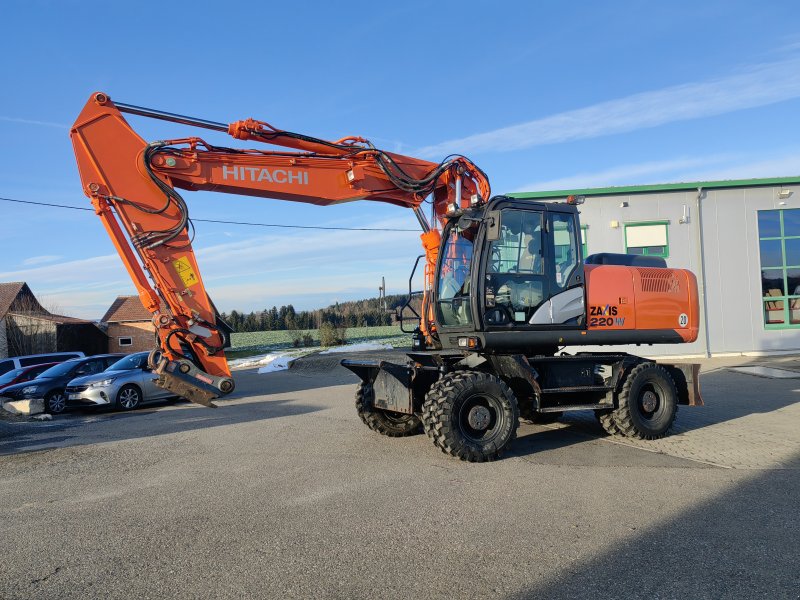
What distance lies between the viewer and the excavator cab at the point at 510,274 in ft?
26.5

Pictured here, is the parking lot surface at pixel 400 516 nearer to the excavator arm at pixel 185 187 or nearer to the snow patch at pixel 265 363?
the excavator arm at pixel 185 187

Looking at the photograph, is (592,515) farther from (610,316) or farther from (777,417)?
(777,417)

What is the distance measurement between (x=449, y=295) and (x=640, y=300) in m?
2.82

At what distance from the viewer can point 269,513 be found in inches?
224

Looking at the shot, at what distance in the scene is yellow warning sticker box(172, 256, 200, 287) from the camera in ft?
27.9

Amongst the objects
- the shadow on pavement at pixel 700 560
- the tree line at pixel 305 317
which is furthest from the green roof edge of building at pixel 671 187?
the tree line at pixel 305 317

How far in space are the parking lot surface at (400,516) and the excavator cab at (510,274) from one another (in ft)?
5.33

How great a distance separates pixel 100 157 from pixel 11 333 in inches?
1171

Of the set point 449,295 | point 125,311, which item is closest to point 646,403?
point 449,295

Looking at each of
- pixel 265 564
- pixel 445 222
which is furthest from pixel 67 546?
pixel 445 222

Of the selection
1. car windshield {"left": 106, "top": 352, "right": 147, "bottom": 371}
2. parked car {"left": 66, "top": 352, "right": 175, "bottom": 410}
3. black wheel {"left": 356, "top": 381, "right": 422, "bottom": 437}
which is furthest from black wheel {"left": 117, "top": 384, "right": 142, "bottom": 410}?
black wheel {"left": 356, "top": 381, "right": 422, "bottom": 437}

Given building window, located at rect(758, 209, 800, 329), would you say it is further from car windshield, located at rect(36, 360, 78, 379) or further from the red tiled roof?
the red tiled roof

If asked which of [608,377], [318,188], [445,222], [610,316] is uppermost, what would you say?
[318,188]

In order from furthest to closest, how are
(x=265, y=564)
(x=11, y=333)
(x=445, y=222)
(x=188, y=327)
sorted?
(x=11, y=333) → (x=445, y=222) → (x=188, y=327) → (x=265, y=564)
